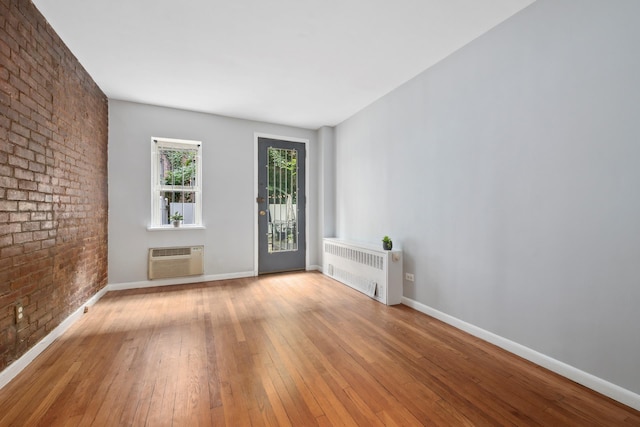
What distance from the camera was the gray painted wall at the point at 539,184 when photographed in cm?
169

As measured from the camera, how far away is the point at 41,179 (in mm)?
2277

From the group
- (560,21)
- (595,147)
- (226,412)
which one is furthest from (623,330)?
(226,412)

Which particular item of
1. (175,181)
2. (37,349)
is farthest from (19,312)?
(175,181)

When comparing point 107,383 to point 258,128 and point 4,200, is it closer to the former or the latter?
point 4,200

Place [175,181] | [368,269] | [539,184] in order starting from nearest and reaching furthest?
[539,184] < [368,269] < [175,181]

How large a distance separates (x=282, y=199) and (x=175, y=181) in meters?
1.76

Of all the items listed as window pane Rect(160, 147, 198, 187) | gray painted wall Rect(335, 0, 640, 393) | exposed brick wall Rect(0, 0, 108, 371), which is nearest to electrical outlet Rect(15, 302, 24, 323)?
exposed brick wall Rect(0, 0, 108, 371)

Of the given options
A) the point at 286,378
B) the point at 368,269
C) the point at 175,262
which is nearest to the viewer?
the point at 286,378

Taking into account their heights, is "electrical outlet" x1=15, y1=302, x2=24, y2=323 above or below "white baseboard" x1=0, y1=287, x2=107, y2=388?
above

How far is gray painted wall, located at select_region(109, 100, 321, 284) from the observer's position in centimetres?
395

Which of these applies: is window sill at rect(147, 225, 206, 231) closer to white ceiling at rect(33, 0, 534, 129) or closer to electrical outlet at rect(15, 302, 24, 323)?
white ceiling at rect(33, 0, 534, 129)

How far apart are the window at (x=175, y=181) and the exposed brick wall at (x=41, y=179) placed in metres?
0.92

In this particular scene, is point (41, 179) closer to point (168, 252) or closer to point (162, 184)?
point (162, 184)

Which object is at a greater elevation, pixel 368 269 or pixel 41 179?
pixel 41 179
